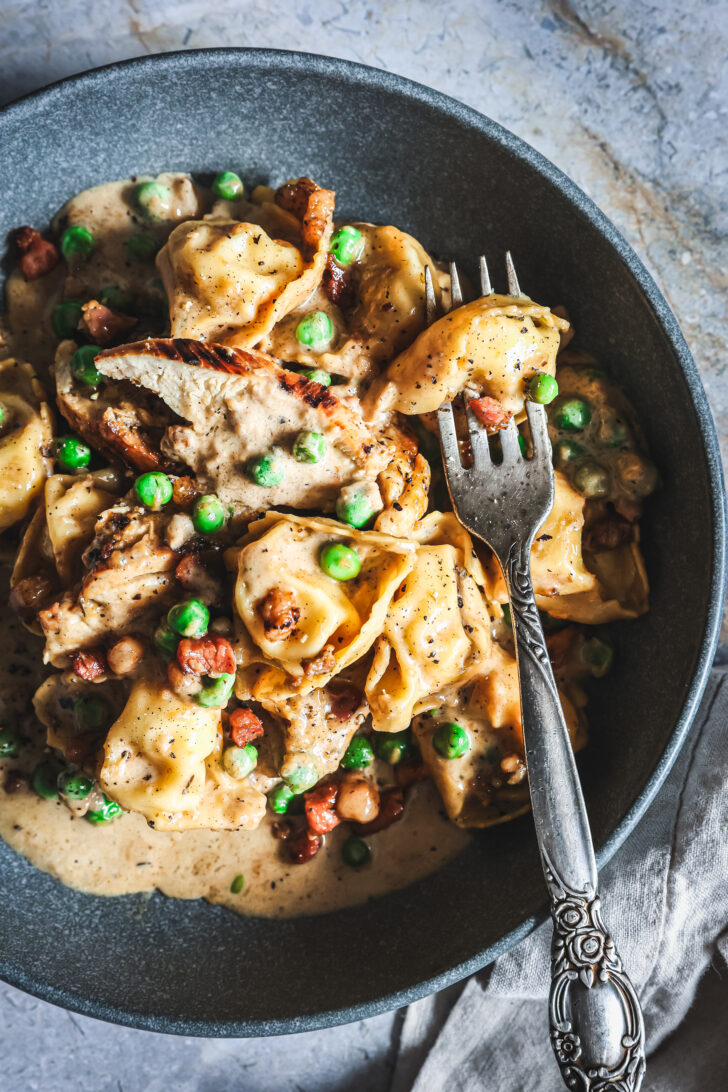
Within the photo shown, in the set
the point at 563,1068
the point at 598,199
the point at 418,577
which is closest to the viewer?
the point at 563,1068

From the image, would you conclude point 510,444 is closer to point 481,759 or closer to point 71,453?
point 481,759

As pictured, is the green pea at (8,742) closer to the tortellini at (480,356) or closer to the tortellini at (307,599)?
the tortellini at (307,599)

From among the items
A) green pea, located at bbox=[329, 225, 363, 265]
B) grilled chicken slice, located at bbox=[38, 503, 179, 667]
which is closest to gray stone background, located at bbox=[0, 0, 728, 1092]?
green pea, located at bbox=[329, 225, 363, 265]

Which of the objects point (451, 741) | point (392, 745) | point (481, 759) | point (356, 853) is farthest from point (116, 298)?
point (356, 853)

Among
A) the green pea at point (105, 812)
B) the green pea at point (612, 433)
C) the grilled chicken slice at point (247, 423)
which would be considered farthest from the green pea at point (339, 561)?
the green pea at point (105, 812)

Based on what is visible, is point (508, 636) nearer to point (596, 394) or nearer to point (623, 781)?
point (623, 781)

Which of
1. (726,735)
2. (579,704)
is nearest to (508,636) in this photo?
(579,704)

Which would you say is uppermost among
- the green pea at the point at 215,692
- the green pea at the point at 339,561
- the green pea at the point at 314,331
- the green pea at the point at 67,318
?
the green pea at the point at 67,318

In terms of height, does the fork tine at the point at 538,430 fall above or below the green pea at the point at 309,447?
below
